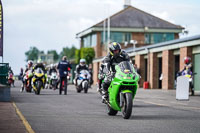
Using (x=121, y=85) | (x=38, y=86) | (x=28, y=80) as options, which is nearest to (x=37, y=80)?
(x=38, y=86)

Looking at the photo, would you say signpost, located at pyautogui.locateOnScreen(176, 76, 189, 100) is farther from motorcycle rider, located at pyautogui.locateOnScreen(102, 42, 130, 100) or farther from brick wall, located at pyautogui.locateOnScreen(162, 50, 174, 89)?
brick wall, located at pyautogui.locateOnScreen(162, 50, 174, 89)

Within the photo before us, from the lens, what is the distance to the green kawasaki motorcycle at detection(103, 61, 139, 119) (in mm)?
11445

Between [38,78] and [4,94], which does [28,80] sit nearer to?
[38,78]

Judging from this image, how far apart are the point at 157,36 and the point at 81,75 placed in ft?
167

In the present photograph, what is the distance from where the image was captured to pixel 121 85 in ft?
38.4

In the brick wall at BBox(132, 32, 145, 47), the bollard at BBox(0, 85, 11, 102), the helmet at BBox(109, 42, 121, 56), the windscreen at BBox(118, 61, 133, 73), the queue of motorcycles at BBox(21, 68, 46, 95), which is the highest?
the brick wall at BBox(132, 32, 145, 47)

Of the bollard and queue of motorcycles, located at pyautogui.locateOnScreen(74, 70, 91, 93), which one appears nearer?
the bollard

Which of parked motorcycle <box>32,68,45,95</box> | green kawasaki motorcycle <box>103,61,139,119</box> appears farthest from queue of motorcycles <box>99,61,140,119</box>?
parked motorcycle <box>32,68,45,95</box>

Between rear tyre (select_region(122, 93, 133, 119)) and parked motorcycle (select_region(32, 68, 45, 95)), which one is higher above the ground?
parked motorcycle (select_region(32, 68, 45, 95))

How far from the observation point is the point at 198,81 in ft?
115

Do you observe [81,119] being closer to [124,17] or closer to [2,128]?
[2,128]

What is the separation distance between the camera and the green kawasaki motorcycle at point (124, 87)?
451 inches

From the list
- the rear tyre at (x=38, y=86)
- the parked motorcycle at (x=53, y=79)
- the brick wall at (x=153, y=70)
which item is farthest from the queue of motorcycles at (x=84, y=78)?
the brick wall at (x=153, y=70)

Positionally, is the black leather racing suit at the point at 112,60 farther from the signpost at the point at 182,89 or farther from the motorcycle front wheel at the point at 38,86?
the motorcycle front wheel at the point at 38,86
